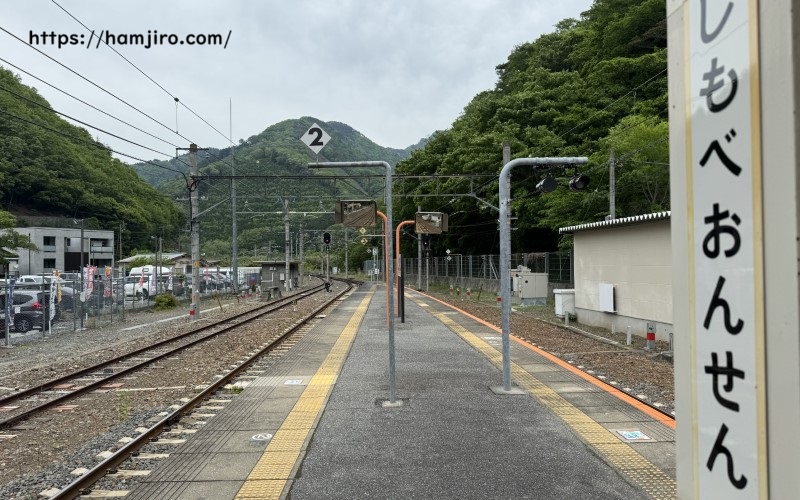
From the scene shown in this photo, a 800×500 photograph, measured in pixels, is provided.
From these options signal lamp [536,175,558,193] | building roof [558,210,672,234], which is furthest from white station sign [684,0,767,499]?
building roof [558,210,672,234]

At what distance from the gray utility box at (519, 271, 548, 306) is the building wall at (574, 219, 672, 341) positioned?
278 inches

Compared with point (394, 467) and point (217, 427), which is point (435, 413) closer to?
point (394, 467)

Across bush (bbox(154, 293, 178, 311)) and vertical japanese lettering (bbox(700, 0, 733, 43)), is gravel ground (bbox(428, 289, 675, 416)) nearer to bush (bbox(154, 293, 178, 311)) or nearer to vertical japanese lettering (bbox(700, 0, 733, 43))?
vertical japanese lettering (bbox(700, 0, 733, 43))

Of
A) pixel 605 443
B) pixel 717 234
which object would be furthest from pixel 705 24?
pixel 605 443

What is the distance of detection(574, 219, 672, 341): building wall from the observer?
13.1 meters

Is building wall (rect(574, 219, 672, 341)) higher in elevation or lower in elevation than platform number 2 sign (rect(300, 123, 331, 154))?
lower

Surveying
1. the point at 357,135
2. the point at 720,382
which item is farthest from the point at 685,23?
the point at 357,135

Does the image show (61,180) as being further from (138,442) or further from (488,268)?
(138,442)

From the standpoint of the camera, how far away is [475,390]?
8.32 meters

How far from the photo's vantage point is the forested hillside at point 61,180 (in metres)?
66.9

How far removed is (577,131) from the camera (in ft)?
103

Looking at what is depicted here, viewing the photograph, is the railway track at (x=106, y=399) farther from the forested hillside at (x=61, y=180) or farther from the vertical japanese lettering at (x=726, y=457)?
the forested hillside at (x=61, y=180)

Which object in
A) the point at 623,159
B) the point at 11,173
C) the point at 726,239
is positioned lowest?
the point at 726,239

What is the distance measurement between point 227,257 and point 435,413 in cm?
9093
